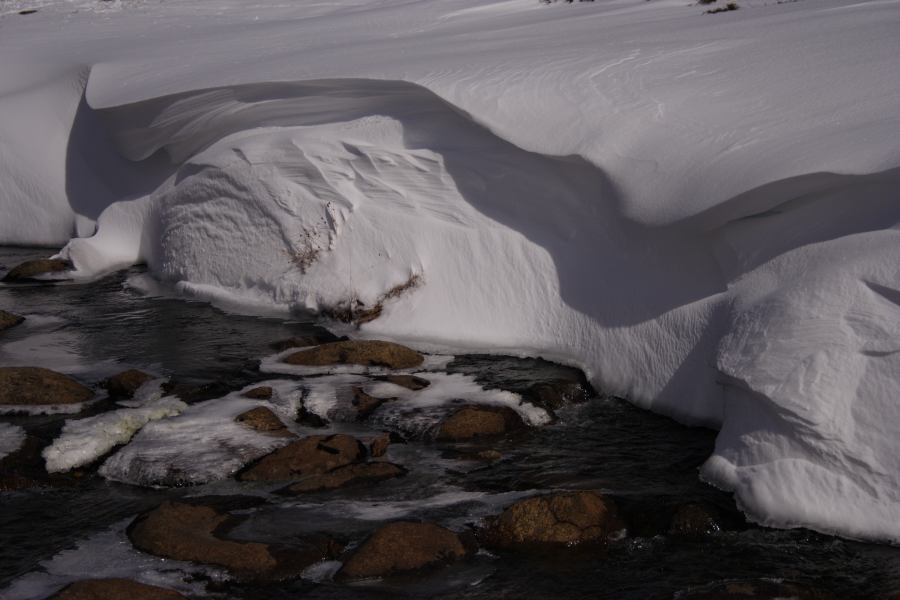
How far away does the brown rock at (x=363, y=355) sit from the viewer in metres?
7.07

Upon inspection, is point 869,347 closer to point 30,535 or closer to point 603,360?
point 603,360

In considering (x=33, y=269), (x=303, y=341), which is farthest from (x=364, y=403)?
(x=33, y=269)

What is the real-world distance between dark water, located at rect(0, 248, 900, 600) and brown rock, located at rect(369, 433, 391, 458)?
8 cm

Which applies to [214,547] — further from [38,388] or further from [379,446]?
[38,388]

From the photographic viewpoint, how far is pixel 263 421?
615 centimetres

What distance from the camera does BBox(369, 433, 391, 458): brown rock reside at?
5.84m

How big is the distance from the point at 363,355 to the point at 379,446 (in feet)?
4.31

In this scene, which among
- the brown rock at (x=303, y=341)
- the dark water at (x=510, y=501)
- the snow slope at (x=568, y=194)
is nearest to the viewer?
the dark water at (x=510, y=501)

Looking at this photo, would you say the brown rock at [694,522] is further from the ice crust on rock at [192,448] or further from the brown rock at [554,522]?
the ice crust on rock at [192,448]

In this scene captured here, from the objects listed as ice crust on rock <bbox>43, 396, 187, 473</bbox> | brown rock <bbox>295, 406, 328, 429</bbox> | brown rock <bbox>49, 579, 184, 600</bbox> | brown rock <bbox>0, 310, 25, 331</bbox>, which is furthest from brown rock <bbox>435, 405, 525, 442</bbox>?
brown rock <bbox>0, 310, 25, 331</bbox>

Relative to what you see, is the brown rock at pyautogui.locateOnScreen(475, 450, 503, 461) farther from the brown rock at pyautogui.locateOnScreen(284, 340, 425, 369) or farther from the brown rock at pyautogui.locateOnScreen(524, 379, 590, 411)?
the brown rock at pyautogui.locateOnScreen(284, 340, 425, 369)

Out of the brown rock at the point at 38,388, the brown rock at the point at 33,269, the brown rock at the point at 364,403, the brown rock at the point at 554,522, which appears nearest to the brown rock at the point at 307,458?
the brown rock at the point at 364,403

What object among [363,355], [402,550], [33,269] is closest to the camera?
[402,550]

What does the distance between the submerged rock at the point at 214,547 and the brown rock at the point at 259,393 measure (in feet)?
5.00
